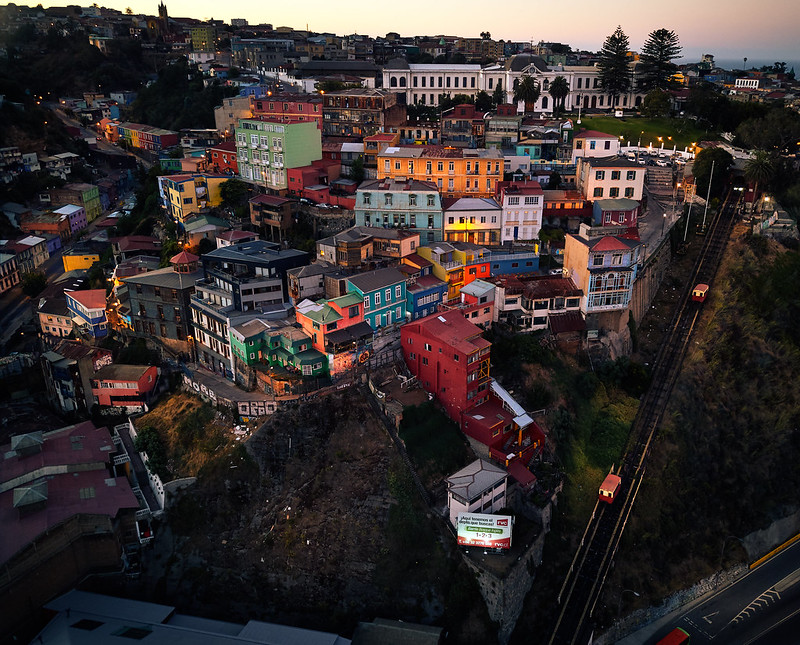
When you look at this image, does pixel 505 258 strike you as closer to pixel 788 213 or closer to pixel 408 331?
pixel 408 331

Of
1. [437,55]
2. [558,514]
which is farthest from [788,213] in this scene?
[437,55]

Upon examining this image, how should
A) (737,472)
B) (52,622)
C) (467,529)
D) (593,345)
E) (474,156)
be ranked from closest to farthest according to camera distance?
1. (52,622)
2. (467,529)
3. (737,472)
4. (593,345)
5. (474,156)

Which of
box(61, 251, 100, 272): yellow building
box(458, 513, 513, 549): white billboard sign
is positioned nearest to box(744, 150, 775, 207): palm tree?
box(458, 513, 513, 549): white billboard sign

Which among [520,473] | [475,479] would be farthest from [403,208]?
[475,479]

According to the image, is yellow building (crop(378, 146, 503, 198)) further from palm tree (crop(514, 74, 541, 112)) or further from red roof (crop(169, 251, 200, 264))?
palm tree (crop(514, 74, 541, 112))

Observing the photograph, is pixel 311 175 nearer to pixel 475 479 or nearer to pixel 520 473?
pixel 520 473
